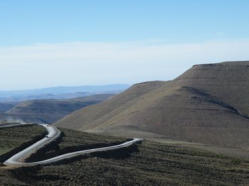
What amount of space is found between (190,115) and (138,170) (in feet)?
324

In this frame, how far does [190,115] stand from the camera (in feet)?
493

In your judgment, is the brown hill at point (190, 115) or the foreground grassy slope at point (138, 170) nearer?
the foreground grassy slope at point (138, 170)

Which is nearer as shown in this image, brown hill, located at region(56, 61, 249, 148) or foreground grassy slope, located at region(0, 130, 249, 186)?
foreground grassy slope, located at region(0, 130, 249, 186)

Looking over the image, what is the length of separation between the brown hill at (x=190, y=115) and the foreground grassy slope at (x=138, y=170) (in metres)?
46.8

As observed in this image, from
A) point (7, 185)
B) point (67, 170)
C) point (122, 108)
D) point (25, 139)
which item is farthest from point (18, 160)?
point (122, 108)

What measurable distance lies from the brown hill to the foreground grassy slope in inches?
1844

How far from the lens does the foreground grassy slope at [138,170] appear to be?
4072cm

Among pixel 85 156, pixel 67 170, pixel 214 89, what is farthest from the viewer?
pixel 214 89

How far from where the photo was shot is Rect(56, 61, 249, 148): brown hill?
431ft

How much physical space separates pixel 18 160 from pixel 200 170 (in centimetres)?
2040

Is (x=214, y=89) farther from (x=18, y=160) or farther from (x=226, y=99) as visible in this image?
Answer: (x=18, y=160)

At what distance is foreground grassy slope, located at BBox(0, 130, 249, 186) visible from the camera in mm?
40719

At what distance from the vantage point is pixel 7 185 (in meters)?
34.4

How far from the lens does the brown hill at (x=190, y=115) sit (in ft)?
431
